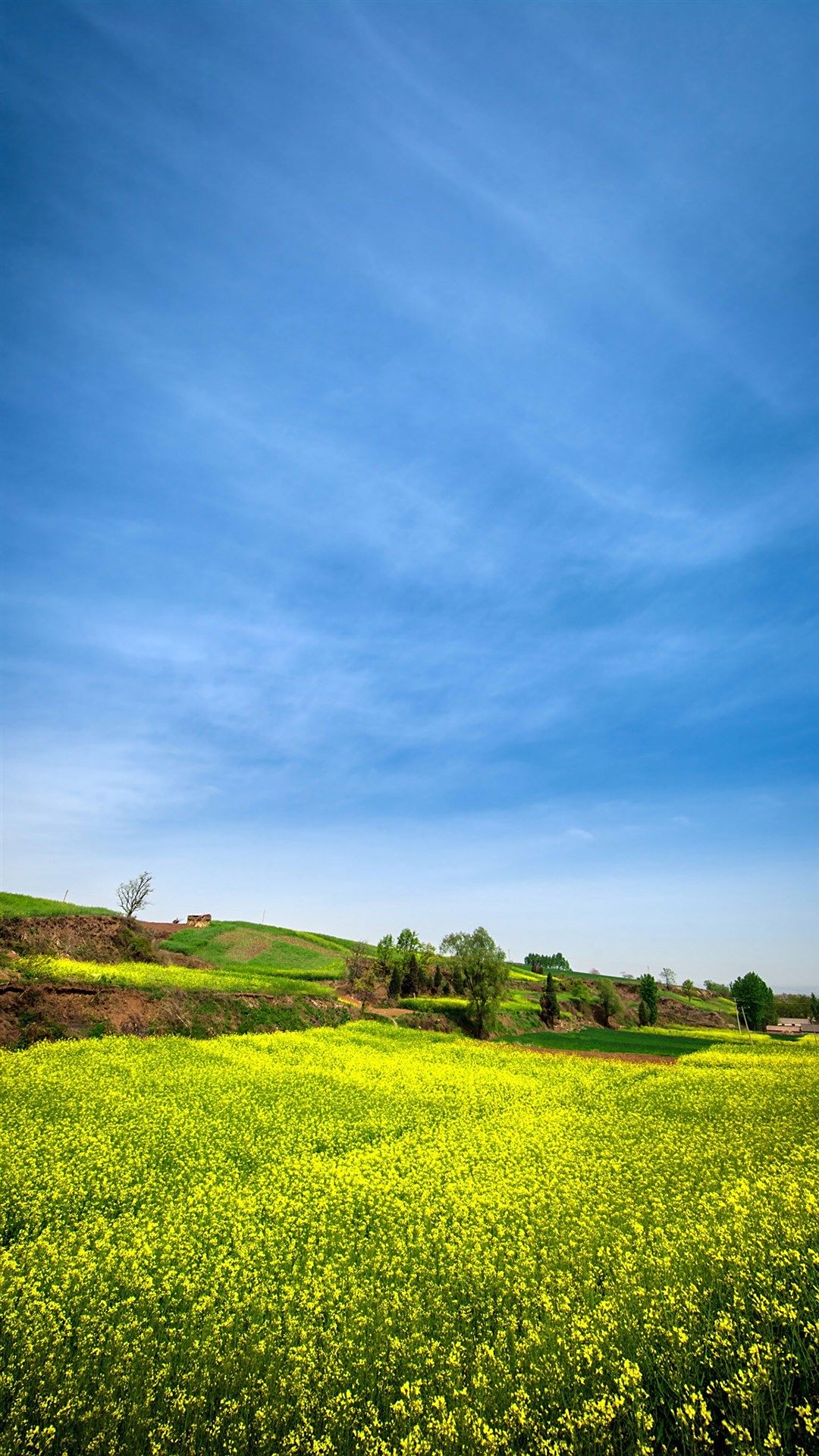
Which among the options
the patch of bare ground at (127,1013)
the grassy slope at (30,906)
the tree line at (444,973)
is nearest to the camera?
the patch of bare ground at (127,1013)

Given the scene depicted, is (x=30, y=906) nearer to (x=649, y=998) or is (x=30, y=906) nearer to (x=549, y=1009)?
(x=549, y=1009)

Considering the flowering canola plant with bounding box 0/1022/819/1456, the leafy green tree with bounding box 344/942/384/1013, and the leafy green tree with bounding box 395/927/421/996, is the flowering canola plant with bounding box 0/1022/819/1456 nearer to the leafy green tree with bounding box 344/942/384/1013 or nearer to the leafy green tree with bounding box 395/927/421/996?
the leafy green tree with bounding box 344/942/384/1013

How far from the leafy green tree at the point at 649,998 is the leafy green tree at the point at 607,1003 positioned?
14.9ft

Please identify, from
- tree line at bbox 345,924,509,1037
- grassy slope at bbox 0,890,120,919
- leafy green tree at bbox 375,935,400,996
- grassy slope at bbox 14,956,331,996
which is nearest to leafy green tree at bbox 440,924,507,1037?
tree line at bbox 345,924,509,1037

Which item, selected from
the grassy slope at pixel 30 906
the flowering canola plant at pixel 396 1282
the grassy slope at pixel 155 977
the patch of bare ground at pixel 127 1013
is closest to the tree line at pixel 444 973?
the grassy slope at pixel 155 977

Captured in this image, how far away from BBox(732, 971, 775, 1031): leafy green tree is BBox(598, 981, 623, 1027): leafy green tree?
20503 mm

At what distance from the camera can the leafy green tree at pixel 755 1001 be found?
97562 millimetres

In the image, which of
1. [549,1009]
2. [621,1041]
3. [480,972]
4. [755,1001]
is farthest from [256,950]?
[755,1001]

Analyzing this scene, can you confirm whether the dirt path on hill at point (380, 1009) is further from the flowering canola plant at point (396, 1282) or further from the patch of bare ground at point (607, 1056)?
the flowering canola plant at point (396, 1282)

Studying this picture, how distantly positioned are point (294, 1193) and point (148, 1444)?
265 inches

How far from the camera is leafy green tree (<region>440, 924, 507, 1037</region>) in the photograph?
61844 millimetres

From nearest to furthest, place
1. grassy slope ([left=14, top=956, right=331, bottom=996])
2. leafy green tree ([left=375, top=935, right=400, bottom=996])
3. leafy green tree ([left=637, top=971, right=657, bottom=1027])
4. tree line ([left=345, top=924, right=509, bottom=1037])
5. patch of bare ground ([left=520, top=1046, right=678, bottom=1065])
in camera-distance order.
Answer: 1. grassy slope ([left=14, top=956, right=331, bottom=996])
2. patch of bare ground ([left=520, top=1046, right=678, bottom=1065])
3. tree line ([left=345, top=924, right=509, bottom=1037])
4. leafy green tree ([left=375, top=935, right=400, bottom=996])
5. leafy green tree ([left=637, top=971, right=657, bottom=1027])

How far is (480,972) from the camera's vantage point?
64.2 meters

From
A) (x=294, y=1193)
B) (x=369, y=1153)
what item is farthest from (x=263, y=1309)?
(x=369, y=1153)
